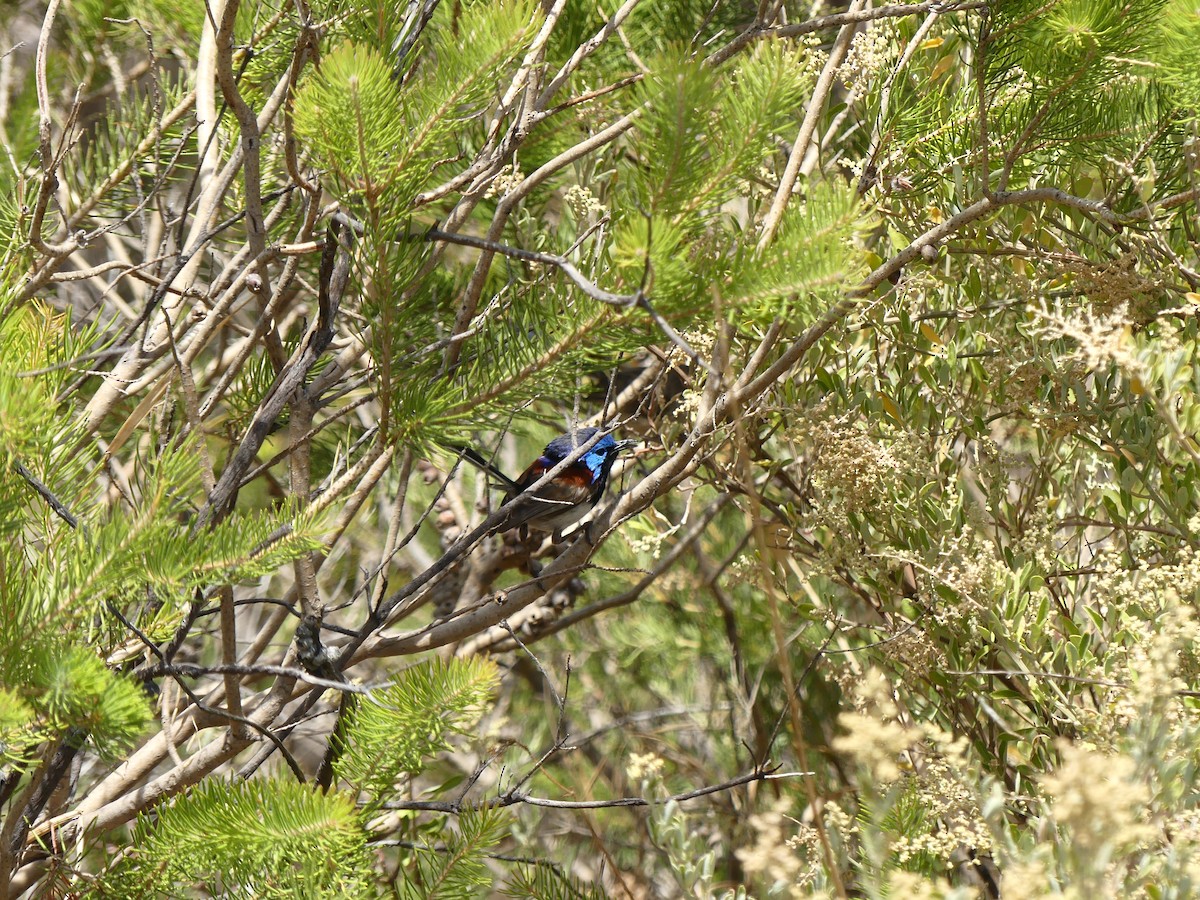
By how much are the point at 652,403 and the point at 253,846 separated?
49.9 inches

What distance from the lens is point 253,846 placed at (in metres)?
1.44

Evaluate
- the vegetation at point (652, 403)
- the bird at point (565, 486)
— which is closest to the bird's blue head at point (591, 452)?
the bird at point (565, 486)

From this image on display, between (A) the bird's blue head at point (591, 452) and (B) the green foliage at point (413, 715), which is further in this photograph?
(A) the bird's blue head at point (591, 452)

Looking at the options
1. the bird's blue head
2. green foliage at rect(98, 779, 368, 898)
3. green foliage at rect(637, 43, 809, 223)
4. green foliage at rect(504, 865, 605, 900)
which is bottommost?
green foliage at rect(504, 865, 605, 900)

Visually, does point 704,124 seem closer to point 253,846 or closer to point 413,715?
point 413,715

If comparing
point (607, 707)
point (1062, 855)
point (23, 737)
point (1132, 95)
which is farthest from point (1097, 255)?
point (607, 707)

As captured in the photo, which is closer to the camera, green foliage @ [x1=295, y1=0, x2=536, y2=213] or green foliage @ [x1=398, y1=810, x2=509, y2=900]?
green foliage @ [x1=295, y1=0, x2=536, y2=213]

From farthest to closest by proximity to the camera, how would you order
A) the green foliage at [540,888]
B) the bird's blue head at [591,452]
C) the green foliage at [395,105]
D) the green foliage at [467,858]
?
the bird's blue head at [591,452]
the green foliage at [540,888]
the green foliage at [467,858]
the green foliage at [395,105]

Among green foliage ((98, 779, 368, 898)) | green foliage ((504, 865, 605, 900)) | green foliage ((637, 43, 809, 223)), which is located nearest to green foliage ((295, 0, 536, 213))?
green foliage ((637, 43, 809, 223))

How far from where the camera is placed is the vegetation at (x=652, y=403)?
52.4 inches

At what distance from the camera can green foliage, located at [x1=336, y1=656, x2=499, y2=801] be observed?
153cm

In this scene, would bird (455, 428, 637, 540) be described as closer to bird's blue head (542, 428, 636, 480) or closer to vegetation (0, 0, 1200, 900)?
bird's blue head (542, 428, 636, 480)

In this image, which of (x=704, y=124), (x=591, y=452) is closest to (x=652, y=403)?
(x=591, y=452)

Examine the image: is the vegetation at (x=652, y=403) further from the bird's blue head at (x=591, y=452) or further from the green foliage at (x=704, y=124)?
the bird's blue head at (x=591, y=452)
